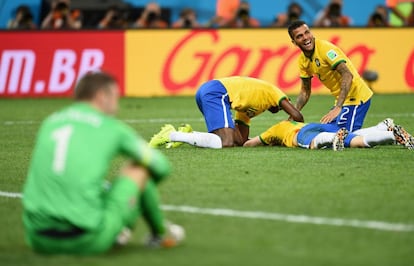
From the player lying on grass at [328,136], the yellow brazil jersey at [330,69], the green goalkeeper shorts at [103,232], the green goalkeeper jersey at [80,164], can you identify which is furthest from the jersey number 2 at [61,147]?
the yellow brazil jersey at [330,69]

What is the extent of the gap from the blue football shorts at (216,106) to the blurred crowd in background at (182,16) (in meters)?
9.00

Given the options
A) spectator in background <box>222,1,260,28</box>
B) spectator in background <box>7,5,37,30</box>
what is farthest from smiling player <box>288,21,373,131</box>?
spectator in background <box>7,5,37,30</box>

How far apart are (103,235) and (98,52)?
1509 centimetres

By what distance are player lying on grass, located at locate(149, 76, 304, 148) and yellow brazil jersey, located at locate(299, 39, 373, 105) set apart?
0.64 meters

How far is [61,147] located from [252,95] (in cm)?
622

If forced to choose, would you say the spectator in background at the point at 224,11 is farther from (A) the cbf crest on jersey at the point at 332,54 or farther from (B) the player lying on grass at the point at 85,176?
(B) the player lying on grass at the point at 85,176

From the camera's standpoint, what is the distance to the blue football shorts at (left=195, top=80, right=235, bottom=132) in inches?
484

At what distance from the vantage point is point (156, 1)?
25.8 meters

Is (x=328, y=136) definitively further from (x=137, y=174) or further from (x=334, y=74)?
(x=137, y=174)

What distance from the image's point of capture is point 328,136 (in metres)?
11.8

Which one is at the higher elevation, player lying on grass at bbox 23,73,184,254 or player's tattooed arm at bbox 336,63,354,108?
player lying on grass at bbox 23,73,184,254

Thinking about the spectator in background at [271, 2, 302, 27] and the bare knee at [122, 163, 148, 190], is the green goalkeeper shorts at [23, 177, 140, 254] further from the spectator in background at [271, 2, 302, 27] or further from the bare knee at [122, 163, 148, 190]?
the spectator in background at [271, 2, 302, 27]

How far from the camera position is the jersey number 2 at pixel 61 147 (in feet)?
20.0

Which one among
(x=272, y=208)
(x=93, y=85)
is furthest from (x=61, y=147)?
(x=272, y=208)
